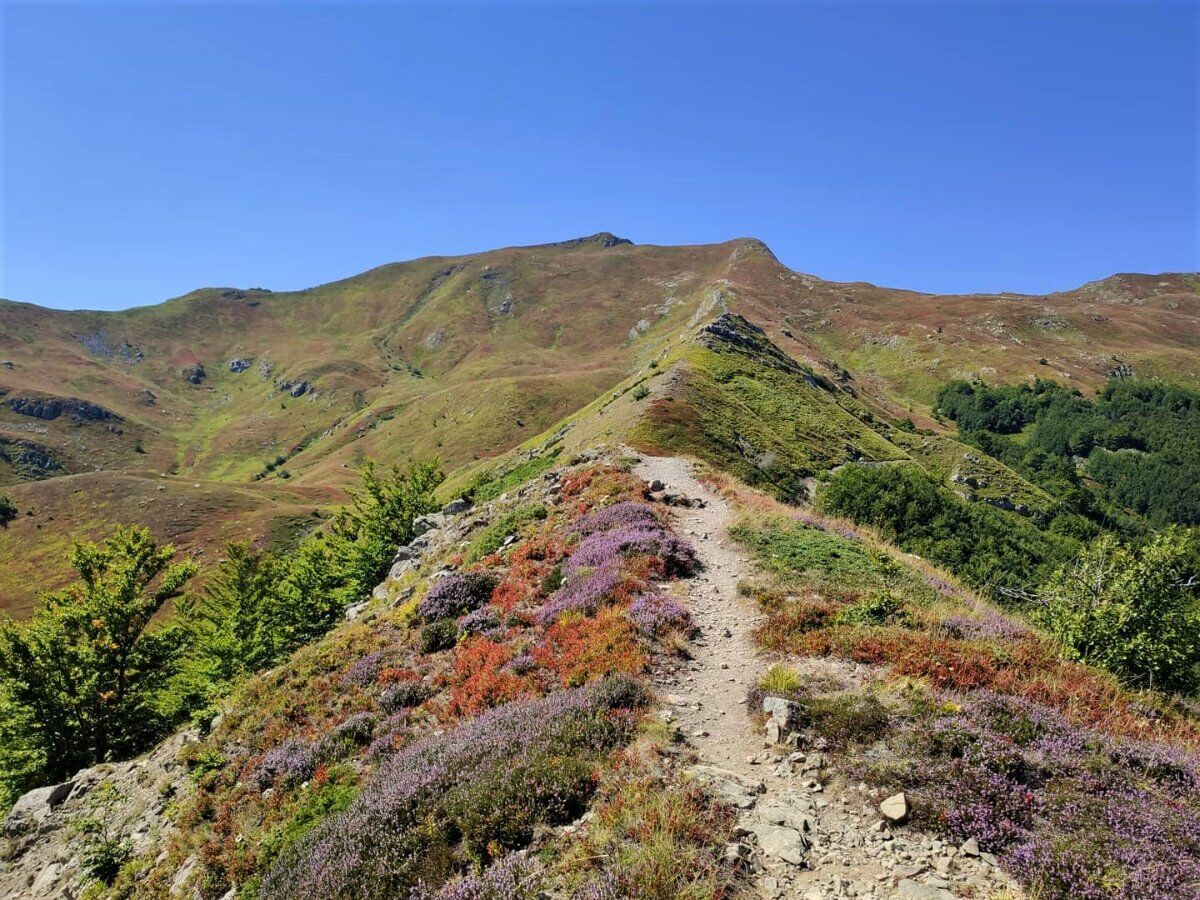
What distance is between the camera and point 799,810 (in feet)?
24.4

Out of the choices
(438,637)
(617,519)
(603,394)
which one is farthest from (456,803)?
(603,394)

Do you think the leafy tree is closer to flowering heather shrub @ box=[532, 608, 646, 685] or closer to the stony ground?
flowering heather shrub @ box=[532, 608, 646, 685]

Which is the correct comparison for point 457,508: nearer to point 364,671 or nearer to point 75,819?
point 364,671

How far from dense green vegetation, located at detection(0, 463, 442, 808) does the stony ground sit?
53.8 ft

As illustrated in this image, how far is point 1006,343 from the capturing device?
16400cm

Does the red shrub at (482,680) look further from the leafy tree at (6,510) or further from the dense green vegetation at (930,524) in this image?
the leafy tree at (6,510)

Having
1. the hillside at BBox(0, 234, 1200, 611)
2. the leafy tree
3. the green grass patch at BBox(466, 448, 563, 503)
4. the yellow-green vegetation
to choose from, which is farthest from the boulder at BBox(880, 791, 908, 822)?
the leafy tree

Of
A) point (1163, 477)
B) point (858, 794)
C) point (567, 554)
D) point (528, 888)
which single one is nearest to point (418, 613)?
point (567, 554)

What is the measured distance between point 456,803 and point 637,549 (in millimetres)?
10733

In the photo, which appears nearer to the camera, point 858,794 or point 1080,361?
point 858,794

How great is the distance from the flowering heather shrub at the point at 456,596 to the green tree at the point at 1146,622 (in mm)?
15179

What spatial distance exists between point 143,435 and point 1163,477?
951ft

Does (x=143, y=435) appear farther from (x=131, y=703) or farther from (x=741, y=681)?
(x=741, y=681)

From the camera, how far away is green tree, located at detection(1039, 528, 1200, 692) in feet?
36.7
